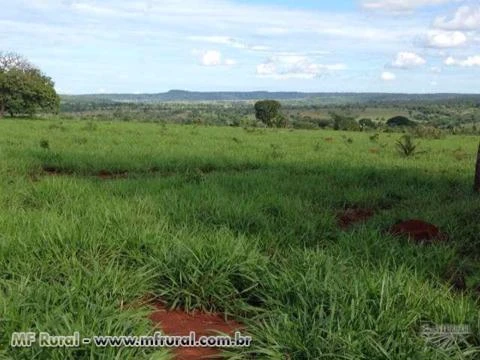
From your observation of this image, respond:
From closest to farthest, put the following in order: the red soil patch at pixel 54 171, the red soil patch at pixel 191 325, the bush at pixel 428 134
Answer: the red soil patch at pixel 191 325 → the red soil patch at pixel 54 171 → the bush at pixel 428 134

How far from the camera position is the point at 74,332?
3.04 metres

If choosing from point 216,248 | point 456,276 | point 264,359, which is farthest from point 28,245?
point 456,276

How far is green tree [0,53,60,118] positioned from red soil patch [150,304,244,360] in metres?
48.9

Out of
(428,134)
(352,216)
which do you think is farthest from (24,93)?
(352,216)

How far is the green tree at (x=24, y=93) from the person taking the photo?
48625mm

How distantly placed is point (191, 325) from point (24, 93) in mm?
49706

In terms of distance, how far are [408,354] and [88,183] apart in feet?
20.9

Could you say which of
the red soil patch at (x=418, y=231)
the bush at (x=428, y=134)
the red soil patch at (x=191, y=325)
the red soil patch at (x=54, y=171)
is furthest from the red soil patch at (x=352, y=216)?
the bush at (x=428, y=134)

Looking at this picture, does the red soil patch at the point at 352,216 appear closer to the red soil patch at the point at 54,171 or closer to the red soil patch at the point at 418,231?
the red soil patch at the point at 418,231

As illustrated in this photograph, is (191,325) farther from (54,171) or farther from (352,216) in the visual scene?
(54,171)

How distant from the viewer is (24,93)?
49.0 meters

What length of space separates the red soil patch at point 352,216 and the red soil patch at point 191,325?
10.5ft

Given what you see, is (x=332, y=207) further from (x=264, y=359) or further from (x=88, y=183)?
(x=264, y=359)

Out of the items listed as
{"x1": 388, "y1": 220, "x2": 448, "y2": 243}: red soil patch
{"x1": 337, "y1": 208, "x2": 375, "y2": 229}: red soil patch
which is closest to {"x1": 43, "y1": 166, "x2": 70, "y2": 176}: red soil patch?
{"x1": 337, "y1": 208, "x2": 375, "y2": 229}: red soil patch
